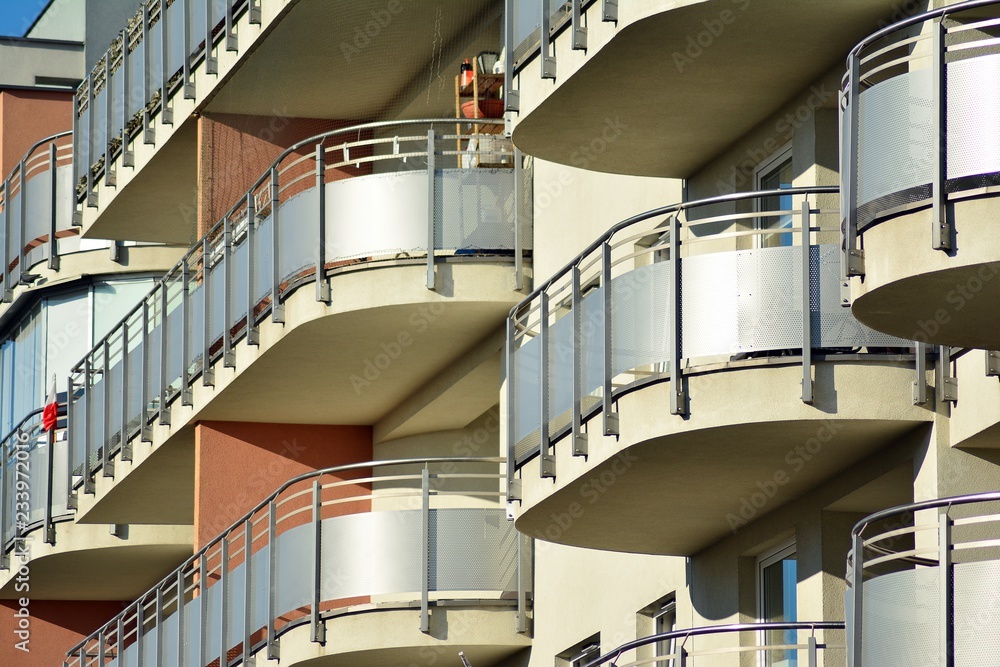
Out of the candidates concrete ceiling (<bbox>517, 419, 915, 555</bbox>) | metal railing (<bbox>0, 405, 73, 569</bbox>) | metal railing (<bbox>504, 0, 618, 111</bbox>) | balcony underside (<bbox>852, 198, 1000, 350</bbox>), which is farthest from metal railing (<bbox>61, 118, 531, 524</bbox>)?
balcony underside (<bbox>852, 198, 1000, 350</bbox>)

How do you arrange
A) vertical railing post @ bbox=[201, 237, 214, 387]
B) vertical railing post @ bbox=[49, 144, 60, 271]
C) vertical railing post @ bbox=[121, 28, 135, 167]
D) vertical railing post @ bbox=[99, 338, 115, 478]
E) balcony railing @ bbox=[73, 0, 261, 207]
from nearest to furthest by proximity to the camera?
vertical railing post @ bbox=[201, 237, 214, 387]
balcony railing @ bbox=[73, 0, 261, 207]
vertical railing post @ bbox=[99, 338, 115, 478]
vertical railing post @ bbox=[121, 28, 135, 167]
vertical railing post @ bbox=[49, 144, 60, 271]

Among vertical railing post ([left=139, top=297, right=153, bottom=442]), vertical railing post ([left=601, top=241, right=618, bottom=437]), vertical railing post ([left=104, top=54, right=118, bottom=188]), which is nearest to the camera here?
vertical railing post ([left=601, top=241, right=618, bottom=437])

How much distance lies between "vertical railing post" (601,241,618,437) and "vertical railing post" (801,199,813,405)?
167cm

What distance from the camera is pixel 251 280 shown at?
2125 cm

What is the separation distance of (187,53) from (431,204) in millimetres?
6040

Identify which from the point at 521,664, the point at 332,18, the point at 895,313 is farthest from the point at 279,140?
the point at 895,313

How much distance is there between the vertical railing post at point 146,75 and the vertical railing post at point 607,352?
39.0 feet

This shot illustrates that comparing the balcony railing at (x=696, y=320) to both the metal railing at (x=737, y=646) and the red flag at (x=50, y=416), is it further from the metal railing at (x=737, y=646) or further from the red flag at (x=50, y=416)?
the red flag at (x=50, y=416)

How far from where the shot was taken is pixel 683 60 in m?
14.8

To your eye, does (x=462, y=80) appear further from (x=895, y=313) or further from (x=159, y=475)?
(x=895, y=313)

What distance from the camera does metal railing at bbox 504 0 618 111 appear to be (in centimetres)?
1534

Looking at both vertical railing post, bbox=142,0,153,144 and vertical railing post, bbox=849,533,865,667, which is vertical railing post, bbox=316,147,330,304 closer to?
vertical railing post, bbox=142,0,153,144

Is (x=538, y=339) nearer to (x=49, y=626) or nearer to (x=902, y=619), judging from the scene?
(x=902, y=619)

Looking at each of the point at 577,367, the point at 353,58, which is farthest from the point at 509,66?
the point at 353,58
